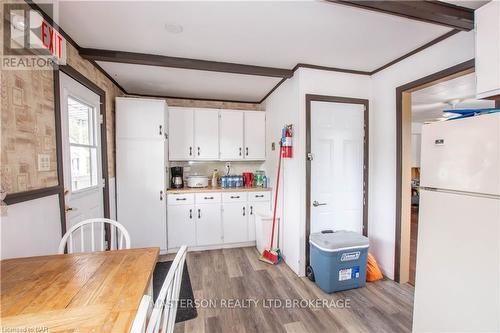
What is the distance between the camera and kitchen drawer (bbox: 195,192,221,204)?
3182 millimetres

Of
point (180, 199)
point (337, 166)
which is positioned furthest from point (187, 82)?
point (337, 166)

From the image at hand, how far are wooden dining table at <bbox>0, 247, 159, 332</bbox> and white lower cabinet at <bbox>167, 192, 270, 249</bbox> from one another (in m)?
1.88

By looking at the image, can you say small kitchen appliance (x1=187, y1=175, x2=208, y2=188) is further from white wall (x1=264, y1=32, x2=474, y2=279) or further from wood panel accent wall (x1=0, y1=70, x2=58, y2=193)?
wood panel accent wall (x1=0, y1=70, x2=58, y2=193)

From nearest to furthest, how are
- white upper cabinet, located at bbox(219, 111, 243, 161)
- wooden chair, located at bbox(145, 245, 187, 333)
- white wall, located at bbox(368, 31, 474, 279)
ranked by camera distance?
wooden chair, located at bbox(145, 245, 187, 333) → white wall, located at bbox(368, 31, 474, 279) → white upper cabinet, located at bbox(219, 111, 243, 161)

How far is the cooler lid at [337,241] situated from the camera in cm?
212

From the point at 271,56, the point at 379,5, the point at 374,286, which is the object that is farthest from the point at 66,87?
the point at 374,286

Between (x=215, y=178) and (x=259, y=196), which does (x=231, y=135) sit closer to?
(x=215, y=178)

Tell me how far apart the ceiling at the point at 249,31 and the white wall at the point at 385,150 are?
161 mm

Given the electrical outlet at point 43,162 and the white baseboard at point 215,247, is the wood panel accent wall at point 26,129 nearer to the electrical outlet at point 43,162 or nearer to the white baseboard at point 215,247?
the electrical outlet at point 43,162

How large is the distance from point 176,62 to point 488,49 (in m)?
2.45

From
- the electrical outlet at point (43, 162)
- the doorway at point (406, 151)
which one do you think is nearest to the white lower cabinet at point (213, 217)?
the electrical outlet at point (43, 162)

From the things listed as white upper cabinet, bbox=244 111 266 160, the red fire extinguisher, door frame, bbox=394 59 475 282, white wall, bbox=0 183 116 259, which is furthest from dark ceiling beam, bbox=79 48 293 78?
white wall, bbox=0 183 116 259

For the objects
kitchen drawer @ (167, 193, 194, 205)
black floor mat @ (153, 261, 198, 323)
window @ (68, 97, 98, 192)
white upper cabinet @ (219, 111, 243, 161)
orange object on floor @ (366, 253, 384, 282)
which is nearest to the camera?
black floor mat @ (153, 261, 198, 323)

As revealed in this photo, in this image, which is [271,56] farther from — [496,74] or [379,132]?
[496,74]
